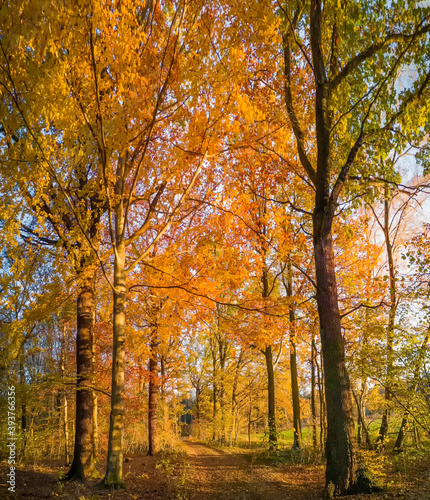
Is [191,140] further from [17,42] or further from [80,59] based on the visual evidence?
[17,42]

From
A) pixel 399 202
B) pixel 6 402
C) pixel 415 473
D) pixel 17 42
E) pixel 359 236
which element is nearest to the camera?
pixel 17 42

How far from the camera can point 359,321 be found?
8273 mm

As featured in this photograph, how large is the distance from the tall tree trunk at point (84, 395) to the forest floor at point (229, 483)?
37cm

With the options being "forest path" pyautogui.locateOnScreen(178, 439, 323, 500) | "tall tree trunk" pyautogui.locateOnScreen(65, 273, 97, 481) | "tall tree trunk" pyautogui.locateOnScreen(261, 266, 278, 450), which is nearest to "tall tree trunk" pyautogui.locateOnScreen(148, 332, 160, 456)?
"forest path" pyautogui.locateOnScreen(178, 439, 323, 500)

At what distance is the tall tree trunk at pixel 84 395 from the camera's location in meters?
6.72

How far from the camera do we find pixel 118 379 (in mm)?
5461

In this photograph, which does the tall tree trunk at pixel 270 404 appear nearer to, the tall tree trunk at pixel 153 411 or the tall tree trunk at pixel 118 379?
the tall tree trunk at pixel 153 411

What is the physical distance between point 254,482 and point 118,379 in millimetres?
4109

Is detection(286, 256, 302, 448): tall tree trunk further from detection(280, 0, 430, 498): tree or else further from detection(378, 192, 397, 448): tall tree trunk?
detection(280, 0, 430, 498): tree

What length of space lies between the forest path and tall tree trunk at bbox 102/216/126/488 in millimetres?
1764

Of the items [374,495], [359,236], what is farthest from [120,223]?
[359,236]

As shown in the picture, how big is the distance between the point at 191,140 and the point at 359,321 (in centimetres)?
600

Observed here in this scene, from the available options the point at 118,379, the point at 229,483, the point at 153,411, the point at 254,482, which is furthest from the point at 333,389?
the point at 153,411

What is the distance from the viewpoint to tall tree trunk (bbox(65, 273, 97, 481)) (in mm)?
6719
